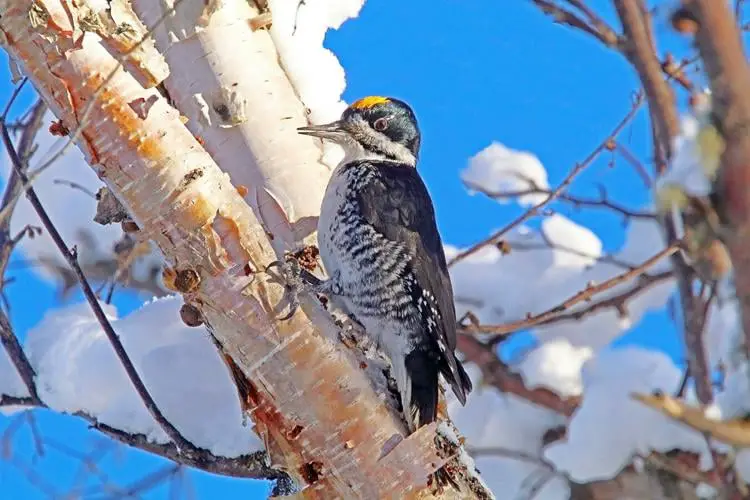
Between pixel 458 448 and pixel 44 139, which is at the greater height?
pixel 44 139

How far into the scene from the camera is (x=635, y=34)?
5.02ft

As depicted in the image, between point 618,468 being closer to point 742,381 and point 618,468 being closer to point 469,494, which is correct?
point 469,494

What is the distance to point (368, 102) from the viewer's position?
3768 mm

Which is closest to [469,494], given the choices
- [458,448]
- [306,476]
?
[458,448]

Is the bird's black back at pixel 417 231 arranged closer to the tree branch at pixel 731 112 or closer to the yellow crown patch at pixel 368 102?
the yellow crown patch at pixel 368 102

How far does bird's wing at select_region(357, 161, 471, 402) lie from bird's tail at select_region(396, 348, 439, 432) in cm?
18

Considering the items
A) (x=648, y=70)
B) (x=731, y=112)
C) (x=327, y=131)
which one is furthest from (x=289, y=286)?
(x=731, y=112)

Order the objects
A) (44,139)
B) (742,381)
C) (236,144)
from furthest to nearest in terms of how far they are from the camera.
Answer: (44,139) < (236,144) < (742,381)

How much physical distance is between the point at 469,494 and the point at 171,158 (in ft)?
3.14

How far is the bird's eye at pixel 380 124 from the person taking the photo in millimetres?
3779

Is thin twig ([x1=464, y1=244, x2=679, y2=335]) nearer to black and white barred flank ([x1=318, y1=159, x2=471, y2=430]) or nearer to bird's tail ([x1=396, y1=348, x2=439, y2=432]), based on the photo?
black and white barred flank ([x1=318, y1=159, x2=471, y2=430])

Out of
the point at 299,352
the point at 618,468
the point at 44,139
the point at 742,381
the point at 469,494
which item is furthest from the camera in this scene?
the point at 44,139

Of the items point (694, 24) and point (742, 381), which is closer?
point (694, 24)

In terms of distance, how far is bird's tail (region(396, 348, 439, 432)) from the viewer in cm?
211
